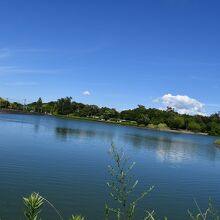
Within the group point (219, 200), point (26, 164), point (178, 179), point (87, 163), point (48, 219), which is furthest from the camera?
point (87, 163)

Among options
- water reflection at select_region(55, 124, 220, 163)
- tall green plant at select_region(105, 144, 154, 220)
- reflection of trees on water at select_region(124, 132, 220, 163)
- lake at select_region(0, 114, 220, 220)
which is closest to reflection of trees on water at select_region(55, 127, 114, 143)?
water reflection at select_region(55, 124, 220, 163)

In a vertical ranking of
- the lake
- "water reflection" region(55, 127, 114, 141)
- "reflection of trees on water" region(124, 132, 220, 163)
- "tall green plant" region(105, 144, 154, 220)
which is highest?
"tall green plant" region(105, 144, 154, 220)

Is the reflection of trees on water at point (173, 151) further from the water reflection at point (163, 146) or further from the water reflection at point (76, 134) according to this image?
the water reflection at point (76, 134)

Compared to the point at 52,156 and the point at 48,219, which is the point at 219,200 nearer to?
the point at 48,219

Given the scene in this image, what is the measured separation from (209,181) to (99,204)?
20608 mm

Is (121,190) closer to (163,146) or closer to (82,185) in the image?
(82,185)

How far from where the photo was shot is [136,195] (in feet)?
95.0

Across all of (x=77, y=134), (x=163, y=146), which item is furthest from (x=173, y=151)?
(x=77, y=134)

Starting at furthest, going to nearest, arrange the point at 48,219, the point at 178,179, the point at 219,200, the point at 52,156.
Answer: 1. the point at 52,156
2. the point at 178,179
3. the point at 219,200
4. the point at 48,219

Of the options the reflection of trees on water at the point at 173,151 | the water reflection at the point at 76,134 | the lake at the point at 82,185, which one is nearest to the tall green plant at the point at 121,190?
the lake at the point at 82,185

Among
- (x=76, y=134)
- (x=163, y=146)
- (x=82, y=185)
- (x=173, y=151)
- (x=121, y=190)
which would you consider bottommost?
(x=82, y=185)

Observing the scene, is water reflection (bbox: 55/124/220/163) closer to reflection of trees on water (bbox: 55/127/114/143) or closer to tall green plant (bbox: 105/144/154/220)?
reflection of trees on water (bbox: 55/127/114/143)

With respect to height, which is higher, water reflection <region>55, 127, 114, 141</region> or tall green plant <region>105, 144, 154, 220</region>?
tall green plant <region>105, 144, 154, 220</region>

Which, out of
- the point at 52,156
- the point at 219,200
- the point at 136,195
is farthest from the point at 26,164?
the point at 219,200
